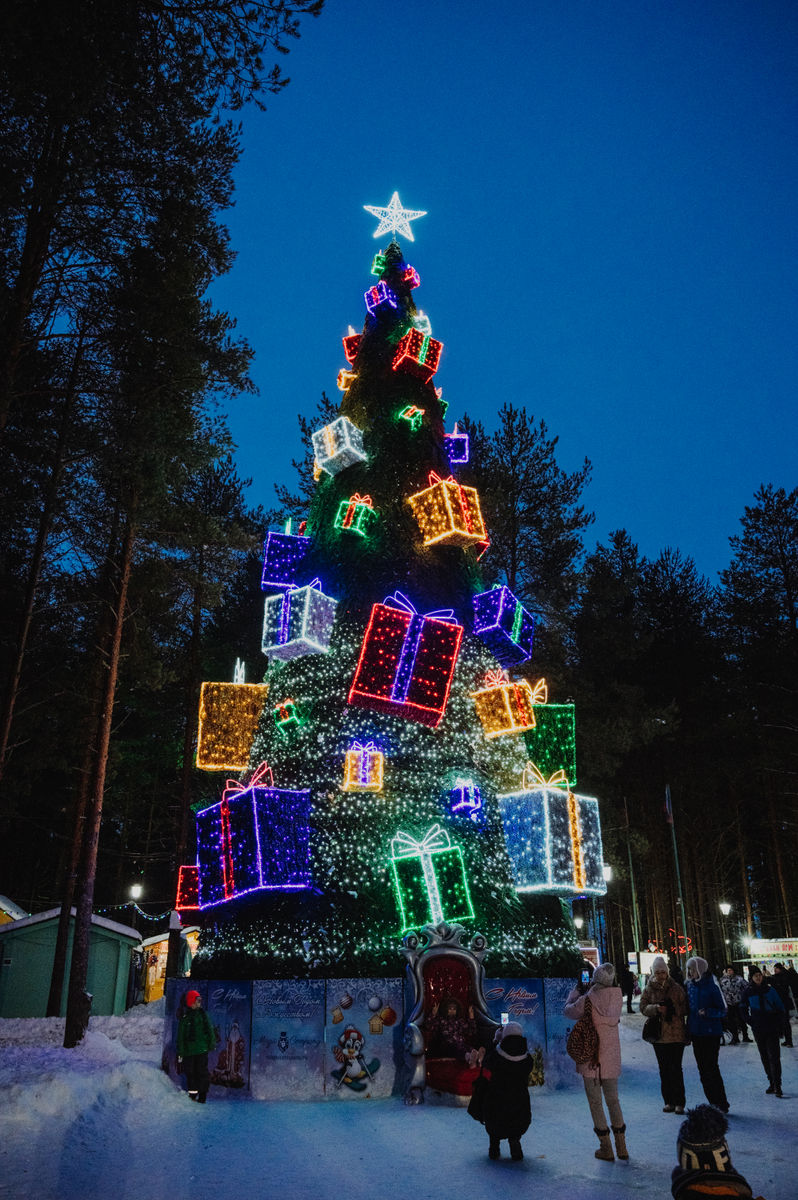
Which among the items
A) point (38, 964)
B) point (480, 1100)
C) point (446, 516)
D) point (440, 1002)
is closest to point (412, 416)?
point (446, 516)

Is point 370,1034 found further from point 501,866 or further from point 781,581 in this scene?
point 781,581

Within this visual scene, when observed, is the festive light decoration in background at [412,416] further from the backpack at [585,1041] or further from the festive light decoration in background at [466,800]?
the backpack at [585,1041]

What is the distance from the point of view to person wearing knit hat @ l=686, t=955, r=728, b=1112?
8.51m

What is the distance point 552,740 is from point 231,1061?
755cm

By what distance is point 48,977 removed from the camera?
23.3m

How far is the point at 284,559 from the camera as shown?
50.2 ft

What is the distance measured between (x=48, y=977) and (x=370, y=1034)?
1676 centimetres

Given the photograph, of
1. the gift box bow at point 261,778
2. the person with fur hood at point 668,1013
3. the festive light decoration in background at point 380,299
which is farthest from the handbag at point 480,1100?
the festive light decoration in background at point 380,299

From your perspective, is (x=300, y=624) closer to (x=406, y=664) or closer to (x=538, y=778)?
(x=406, y=664)

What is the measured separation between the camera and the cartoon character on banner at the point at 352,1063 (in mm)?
10578

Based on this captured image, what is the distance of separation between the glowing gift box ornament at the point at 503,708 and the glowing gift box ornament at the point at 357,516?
11.8ft

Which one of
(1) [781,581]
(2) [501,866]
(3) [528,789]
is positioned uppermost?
(1) [781,581]

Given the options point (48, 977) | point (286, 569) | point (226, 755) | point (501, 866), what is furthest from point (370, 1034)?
point (48, 977)

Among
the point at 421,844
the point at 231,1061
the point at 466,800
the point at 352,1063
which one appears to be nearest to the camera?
the point at 352,1063
